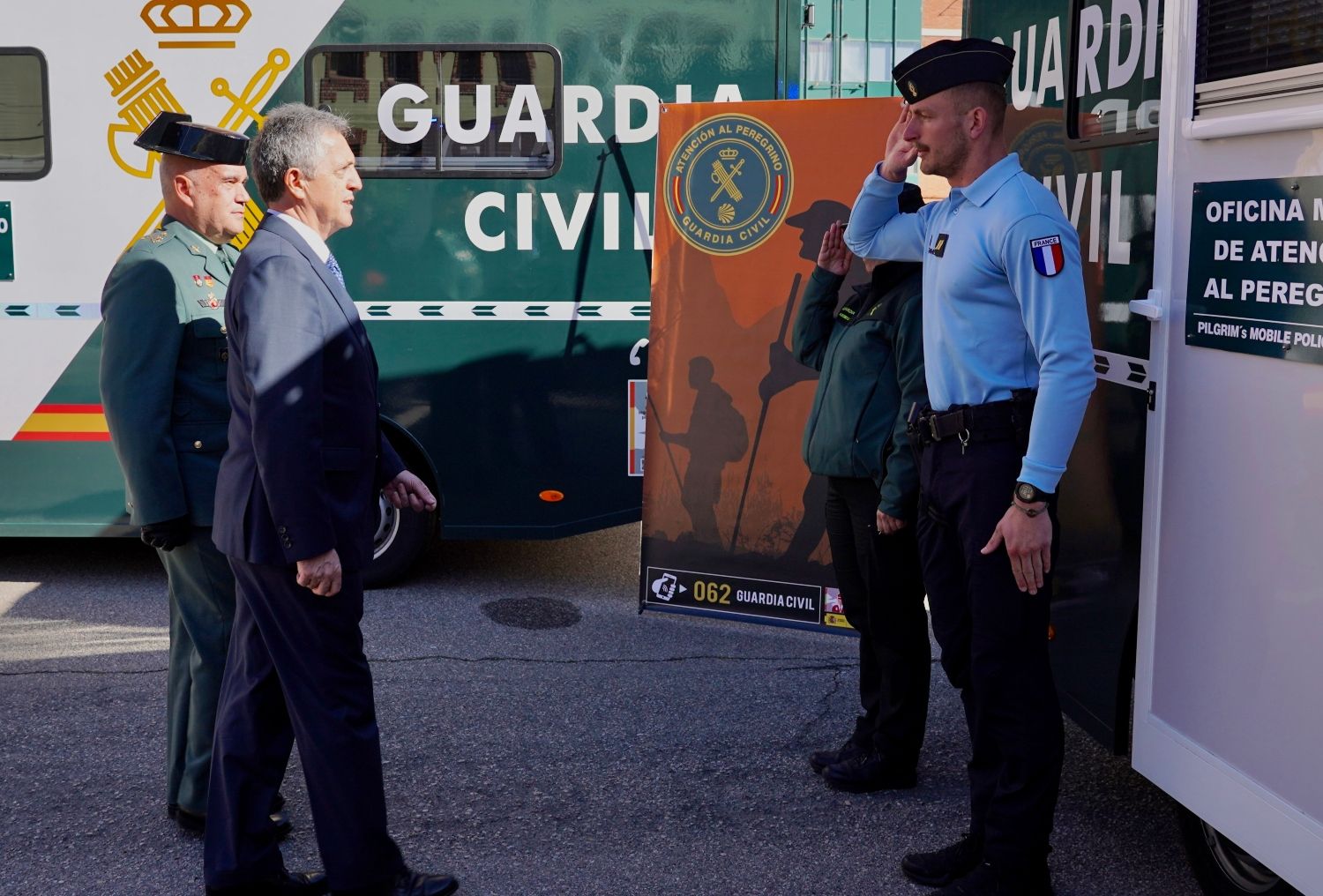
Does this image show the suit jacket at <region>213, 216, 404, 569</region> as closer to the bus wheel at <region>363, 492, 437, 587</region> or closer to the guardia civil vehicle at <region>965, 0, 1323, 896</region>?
the guardia civil vehicle at <region>965, 0, 1323, 896</region>

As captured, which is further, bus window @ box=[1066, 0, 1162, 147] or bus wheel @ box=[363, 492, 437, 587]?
bus wheel @ box=[363, 492, 437, 587]

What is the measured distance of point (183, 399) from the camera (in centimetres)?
342

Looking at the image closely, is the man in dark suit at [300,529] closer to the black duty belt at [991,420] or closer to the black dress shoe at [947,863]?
the black dress shoe at [947,863]

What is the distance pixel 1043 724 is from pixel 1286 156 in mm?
1281

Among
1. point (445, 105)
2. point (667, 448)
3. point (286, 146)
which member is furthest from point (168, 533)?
point (445, 105)

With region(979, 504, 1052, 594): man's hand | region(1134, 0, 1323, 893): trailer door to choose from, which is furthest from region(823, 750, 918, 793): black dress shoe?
region(979, 504, 1052, 594): man's hand

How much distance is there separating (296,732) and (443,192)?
305cm

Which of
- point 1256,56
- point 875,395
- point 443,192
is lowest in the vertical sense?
point 875,395

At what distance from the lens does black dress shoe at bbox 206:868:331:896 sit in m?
3.13

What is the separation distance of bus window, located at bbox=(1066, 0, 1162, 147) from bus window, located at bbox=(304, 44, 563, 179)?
264 cm

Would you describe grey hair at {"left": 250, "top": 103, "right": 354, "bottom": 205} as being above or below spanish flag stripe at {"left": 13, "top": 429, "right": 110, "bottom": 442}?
above

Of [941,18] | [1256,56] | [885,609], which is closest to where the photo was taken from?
[1256,56]

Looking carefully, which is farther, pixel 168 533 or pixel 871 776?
pixel 871 776

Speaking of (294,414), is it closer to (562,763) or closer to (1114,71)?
(562,763)
